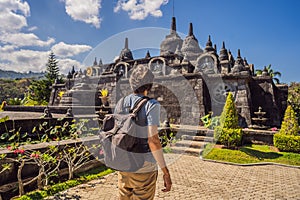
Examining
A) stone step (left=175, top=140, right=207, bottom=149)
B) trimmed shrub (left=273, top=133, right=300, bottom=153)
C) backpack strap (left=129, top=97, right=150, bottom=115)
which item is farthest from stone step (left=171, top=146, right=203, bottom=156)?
backpack strap (left=129, top=97, right=150, bottom=115)

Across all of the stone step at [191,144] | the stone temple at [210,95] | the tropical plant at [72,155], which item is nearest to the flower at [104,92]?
the stone temple at [210,95]

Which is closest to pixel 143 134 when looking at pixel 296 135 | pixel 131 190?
pixel 131 190

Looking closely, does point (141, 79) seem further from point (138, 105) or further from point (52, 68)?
point (52, 68)

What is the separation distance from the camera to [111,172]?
18.5 ft

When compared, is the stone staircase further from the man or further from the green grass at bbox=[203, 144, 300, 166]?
the man

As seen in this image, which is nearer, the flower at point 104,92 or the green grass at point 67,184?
the green grass at point 67,184

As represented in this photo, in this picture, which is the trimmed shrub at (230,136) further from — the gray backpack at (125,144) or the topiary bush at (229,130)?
the gray backpack at (125,144)

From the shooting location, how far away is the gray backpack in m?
2.13

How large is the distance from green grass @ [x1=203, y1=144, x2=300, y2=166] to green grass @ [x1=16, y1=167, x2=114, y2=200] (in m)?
3.97

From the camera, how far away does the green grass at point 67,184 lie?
3.99 meters

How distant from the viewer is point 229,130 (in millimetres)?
8180

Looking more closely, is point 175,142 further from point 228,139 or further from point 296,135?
point 296,135

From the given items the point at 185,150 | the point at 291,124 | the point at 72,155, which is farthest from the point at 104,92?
the point at 291,124

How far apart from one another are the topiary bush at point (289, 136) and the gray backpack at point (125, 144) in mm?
7952
